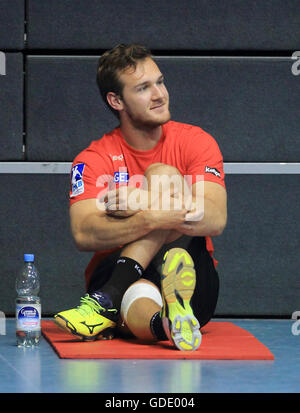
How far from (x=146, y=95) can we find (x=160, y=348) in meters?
0.88

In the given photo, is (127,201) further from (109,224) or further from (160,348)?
(160,348)

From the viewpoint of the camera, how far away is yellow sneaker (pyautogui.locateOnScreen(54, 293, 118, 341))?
7.39 feet

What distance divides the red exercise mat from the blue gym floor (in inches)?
1.4

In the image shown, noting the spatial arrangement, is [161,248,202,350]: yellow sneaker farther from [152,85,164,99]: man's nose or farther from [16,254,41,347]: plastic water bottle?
[152,85,164,99]: man's nose

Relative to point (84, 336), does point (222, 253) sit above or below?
above

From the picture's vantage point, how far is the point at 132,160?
2.62m

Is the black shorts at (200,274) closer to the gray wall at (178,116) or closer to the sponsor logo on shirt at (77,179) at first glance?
the sponsor logo on shirt at (77,179)

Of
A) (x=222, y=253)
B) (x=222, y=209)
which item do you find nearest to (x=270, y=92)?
(x=222, y=253)

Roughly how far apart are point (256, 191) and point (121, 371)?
1413mm

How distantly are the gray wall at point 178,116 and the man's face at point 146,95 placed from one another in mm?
589

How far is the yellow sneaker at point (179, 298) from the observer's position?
83.7 inches

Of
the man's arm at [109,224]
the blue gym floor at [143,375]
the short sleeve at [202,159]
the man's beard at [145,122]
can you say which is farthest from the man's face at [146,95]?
the blue gym floor at [143,375]
